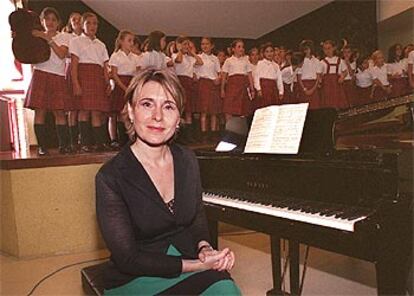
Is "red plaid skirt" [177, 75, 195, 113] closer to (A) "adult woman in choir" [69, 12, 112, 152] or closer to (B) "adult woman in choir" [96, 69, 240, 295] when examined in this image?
(A) "adult woman in choir" [69, 12, 112, 152]

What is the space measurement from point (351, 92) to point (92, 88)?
9.82 feet

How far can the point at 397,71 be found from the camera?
12.7ft

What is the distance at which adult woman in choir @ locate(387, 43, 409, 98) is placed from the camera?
3777mm

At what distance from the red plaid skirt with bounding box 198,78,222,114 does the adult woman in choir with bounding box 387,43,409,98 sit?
6.68 ft

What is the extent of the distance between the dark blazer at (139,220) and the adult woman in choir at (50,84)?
2.84 m

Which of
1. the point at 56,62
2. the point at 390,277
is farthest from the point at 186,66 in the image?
the point at 390,277

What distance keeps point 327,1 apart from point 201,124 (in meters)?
2.10

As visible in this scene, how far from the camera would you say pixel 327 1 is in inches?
183

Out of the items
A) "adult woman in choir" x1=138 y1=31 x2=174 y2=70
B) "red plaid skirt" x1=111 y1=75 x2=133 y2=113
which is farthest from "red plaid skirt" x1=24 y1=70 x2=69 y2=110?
"adult woman in choir" x1=138 y1=31 x2=174 y2=70

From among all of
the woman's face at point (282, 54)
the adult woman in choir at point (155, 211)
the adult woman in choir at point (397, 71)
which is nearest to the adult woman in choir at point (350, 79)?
the adult woman in choir at point (397, 71)

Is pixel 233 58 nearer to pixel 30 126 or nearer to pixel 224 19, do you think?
pixel 224 19

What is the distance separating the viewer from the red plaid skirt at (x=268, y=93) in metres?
5.14

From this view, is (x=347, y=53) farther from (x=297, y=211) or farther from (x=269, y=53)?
(x=297, y=211)

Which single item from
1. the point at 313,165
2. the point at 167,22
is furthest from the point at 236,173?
the point at 167,22
